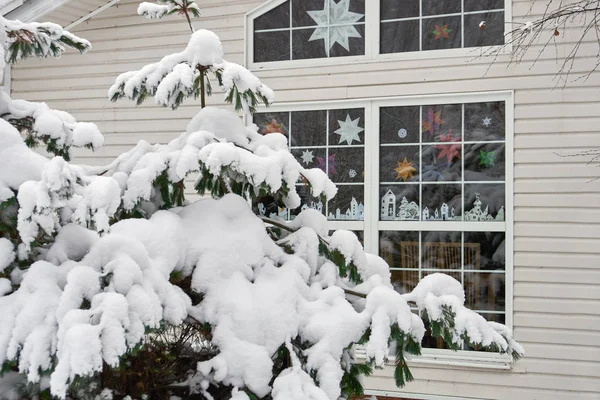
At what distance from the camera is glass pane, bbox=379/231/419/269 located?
549 cm

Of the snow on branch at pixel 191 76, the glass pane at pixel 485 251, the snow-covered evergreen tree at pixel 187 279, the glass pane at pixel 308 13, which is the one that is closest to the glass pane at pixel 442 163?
the glass pane at pixel 485 251

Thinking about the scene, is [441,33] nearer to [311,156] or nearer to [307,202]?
[311,156]

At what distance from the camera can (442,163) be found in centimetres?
546

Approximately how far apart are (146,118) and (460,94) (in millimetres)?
2967

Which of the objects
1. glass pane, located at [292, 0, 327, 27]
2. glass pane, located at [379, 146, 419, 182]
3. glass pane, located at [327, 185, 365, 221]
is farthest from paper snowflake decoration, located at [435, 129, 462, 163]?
glass pane, located at [292, 0, 327, 27]

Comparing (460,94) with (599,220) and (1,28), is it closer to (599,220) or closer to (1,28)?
(599,220)

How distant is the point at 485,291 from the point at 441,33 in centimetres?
216

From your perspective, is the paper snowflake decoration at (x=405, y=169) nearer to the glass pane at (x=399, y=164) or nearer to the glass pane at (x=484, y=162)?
the glass pane at (x=399, y=164)

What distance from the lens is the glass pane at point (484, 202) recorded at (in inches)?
209

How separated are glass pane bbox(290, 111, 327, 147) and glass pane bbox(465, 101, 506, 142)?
1.24 metres

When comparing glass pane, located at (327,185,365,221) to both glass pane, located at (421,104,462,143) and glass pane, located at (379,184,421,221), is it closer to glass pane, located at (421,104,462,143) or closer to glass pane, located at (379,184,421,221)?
glass pane, located at (379,184,421,221)

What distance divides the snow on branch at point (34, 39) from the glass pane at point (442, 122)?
3214 mm

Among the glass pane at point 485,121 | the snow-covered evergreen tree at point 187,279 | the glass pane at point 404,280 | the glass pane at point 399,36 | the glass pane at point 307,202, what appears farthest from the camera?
the glass pane at point 307,202

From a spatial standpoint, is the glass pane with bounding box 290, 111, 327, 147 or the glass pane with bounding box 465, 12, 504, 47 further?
the glass pane with bounding box 290, 111, 327, 147
